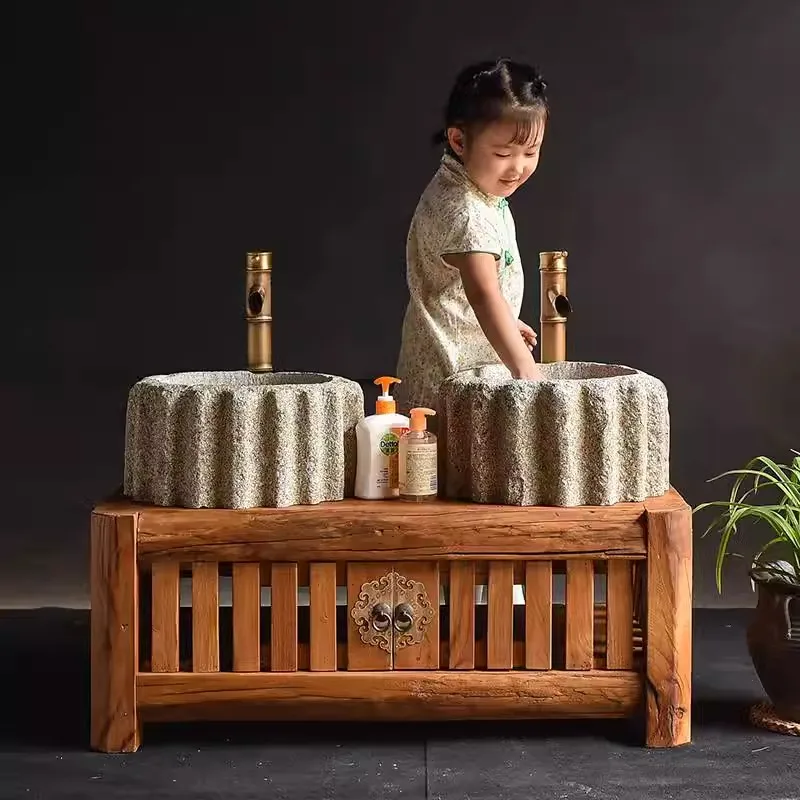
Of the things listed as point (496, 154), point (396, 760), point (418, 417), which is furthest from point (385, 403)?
point (396, 760)

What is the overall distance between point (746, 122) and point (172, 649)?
64.4 inches

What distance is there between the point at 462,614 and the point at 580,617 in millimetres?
174

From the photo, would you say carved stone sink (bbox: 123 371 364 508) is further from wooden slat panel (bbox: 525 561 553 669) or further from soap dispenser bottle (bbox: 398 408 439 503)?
wooden slat panel (bbox: 525 561 553 669)

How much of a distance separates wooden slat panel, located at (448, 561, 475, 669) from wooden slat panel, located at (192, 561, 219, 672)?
0.35 meters

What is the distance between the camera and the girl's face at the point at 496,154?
234 cm

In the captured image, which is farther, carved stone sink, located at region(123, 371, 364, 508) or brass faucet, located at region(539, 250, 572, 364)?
brass faucet, located at region(539, 250, 572, 364)

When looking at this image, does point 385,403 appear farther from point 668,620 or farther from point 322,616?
point 668,620

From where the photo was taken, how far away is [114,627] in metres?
2.16

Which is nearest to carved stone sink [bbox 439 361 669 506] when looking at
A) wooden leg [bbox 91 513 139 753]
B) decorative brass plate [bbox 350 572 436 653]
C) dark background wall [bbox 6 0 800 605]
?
decorative brass plate [bbox 350 572 436 653]

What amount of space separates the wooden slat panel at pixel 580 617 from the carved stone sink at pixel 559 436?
0.11 metres

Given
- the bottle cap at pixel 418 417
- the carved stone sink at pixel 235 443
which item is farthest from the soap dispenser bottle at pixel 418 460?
the carved stone sink at pixel 235 443

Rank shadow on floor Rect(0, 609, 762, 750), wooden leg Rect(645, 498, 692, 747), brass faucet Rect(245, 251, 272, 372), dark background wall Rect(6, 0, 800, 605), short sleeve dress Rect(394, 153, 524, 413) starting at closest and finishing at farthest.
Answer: wooden leg Rect(645, 498, 692, 747) → shadow on floor Rect(0, 609, 762, 750) → short sleeve dress Rect(394, 153, 524, 413) → brass faucet Rect(245, 251, 272, 372) → dark background wall Rect(6, 0, 800, 605)

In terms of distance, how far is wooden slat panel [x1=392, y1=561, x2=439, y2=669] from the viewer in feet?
7.22

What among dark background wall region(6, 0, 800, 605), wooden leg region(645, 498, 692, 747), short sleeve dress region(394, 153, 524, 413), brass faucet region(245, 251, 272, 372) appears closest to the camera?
wooden leg region(645, 498, 692, 747)
